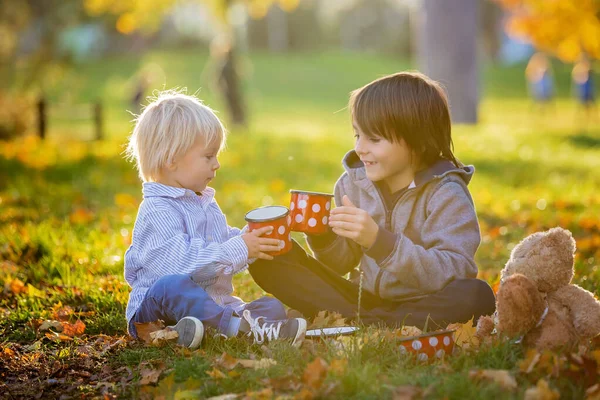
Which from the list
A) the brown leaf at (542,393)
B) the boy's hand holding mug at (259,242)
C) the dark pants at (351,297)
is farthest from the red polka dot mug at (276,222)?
the brown leaf at (542,393)

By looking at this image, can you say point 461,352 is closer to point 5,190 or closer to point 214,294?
point 214,294

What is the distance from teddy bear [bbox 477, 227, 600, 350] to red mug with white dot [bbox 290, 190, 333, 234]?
87 cm

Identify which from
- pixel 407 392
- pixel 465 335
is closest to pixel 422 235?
pixel 465 335

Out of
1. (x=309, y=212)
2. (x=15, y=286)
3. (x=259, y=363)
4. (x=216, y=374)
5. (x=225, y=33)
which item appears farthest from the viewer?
(x=225, y=33)

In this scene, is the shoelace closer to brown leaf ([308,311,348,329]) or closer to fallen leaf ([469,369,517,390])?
brown leaf ([308,311,348,329])

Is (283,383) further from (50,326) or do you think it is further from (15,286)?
(15,286)

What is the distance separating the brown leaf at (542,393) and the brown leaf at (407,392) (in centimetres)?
36

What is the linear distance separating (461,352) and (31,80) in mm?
21239

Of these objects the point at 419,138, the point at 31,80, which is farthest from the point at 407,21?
the point at 419,138

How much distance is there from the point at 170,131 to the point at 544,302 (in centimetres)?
191

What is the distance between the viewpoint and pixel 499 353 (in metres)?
2.95

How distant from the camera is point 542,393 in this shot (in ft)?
7.98

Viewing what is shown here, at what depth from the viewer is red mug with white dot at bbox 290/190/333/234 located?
342cm

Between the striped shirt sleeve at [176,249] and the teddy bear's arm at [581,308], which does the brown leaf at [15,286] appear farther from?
the teddy bear's arm at [581,308]
